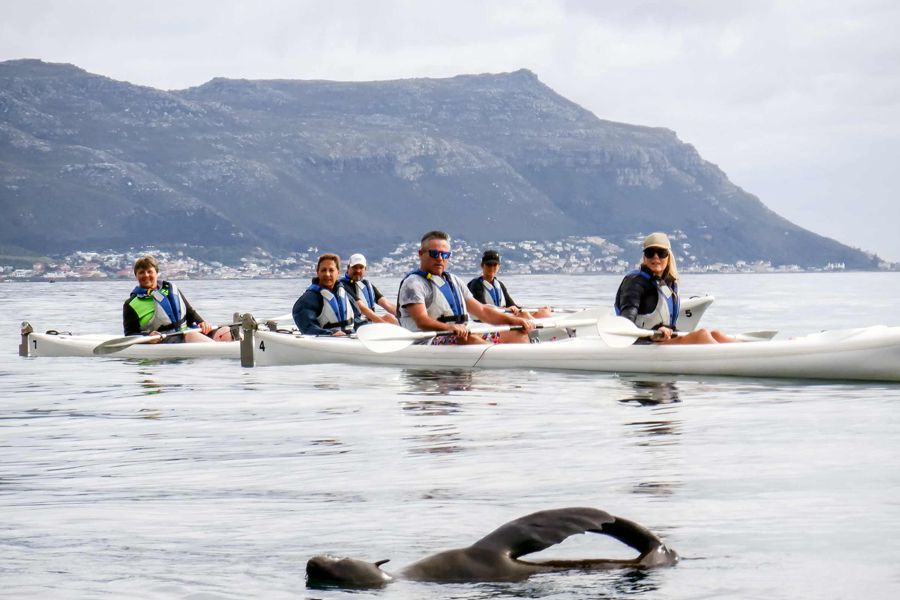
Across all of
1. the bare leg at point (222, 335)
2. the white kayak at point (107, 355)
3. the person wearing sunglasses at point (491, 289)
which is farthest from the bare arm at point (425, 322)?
the bare leg at point (222, 335)

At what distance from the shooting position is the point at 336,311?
1817 cm

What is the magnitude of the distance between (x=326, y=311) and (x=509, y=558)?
45.2 ft

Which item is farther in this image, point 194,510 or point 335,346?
point 335,346

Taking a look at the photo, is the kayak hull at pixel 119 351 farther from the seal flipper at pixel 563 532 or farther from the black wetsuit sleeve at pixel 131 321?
the seal flipper at pixel 563 532

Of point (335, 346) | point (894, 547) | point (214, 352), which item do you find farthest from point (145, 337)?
point (894, 547)

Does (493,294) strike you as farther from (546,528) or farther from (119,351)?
(546,528)

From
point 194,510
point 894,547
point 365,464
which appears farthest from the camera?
point 365,464

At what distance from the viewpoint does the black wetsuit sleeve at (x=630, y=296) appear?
13.7 m

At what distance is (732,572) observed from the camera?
493 cm

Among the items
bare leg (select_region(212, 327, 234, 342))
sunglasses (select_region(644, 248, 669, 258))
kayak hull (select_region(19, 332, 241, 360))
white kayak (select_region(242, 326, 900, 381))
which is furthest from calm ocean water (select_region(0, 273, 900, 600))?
bare leg (select_region(212, 327, 234, 342))

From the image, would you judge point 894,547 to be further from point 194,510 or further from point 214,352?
point 214,352

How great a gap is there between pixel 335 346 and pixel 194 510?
35.0ft

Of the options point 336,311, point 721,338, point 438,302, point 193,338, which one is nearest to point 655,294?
point 721,338

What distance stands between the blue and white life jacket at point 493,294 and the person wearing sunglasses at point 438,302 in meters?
2.79
